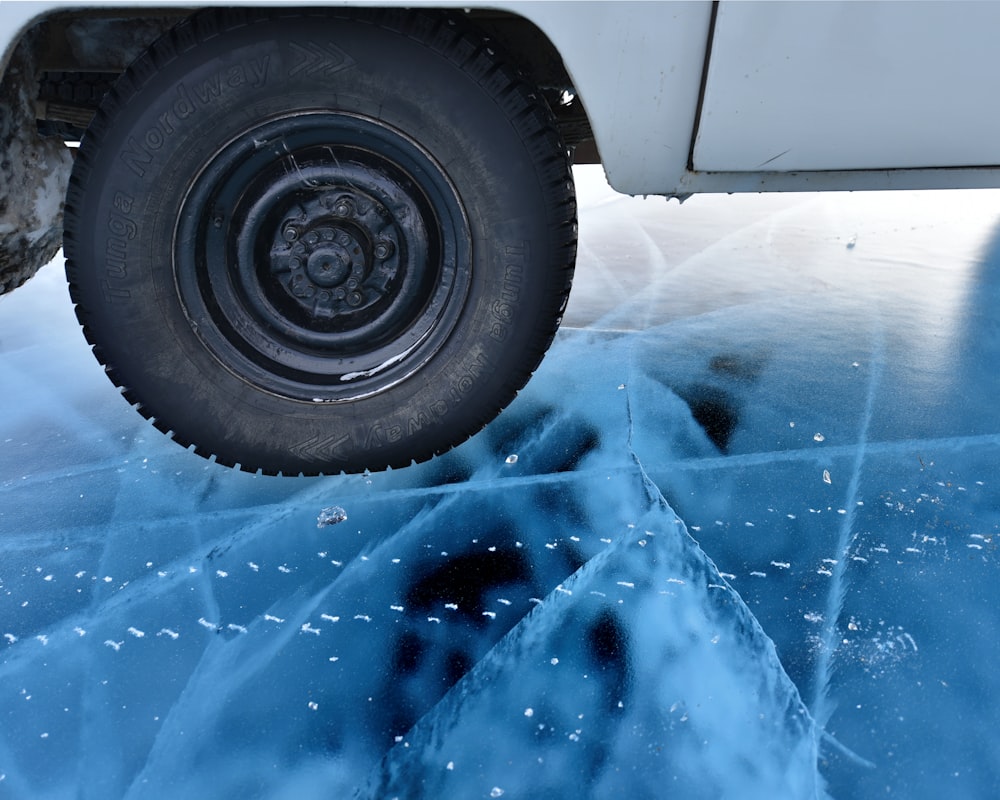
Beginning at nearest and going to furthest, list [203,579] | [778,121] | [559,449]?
[778,121]
[203,579]
[559,449]

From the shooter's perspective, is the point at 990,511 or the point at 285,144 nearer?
the point at 285,144

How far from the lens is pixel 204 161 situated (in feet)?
5.58

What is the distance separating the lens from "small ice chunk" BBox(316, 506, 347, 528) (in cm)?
194

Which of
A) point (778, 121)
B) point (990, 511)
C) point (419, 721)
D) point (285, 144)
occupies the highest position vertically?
point (285, 144)

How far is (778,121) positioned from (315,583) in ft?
4.97

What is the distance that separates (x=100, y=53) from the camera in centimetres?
183

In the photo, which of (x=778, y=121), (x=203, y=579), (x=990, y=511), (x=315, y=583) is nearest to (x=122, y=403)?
(x=203, y=579)

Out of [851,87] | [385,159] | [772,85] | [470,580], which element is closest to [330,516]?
[470,580]

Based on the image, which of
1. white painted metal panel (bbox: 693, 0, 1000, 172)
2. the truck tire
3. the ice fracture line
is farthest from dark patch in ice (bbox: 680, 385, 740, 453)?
white painted metal panel (bbox: 693, 0, 1000, 172)

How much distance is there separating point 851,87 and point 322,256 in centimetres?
131

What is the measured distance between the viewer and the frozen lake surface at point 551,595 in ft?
4.38

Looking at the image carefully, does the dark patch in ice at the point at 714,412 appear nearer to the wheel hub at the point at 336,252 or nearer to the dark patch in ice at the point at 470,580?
the dark patch in ice at the point at 470,580

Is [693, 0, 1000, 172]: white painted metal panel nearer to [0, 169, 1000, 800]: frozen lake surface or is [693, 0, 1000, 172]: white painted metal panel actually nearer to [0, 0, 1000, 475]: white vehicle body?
[0, 0, 1000, 475]: white vehicle body

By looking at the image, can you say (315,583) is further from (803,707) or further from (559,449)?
(803,707)
